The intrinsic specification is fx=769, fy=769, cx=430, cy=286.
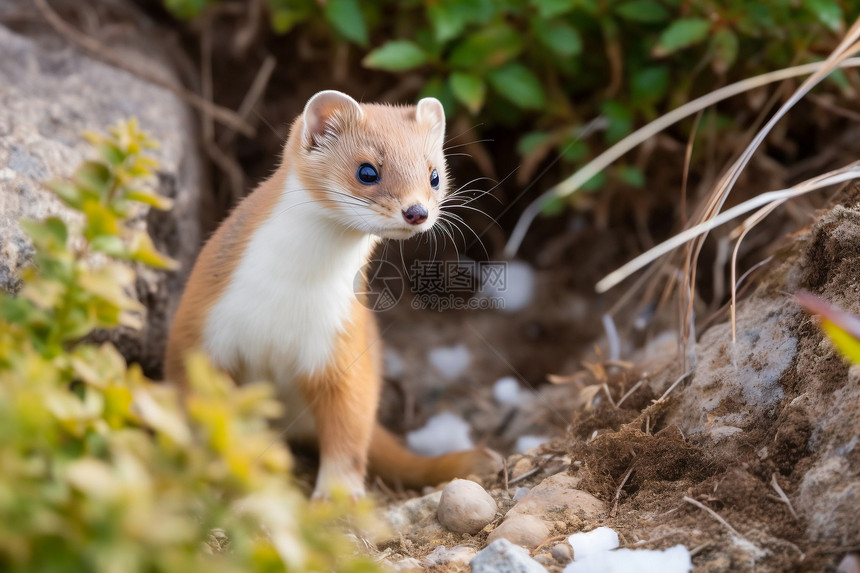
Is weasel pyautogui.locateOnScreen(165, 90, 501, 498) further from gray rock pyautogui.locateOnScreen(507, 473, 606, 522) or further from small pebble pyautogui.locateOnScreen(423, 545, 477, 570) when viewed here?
small pebble pyautogui.locateOnScreen(423, 545, 477, 570)

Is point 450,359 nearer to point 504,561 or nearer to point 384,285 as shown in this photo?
point 384,285

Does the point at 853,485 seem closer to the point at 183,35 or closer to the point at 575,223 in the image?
the point at 575,223

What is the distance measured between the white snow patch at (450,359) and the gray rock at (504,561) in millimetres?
2016

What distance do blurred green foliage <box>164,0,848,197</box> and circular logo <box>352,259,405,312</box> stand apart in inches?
36.3

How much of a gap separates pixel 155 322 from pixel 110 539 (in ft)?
6.93

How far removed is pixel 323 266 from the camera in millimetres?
2312

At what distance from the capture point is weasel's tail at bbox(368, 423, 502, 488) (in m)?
2.48

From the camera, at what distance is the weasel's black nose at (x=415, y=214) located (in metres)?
1.98

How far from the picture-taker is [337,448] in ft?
8.21

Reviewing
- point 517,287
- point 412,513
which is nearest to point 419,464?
point 412,513

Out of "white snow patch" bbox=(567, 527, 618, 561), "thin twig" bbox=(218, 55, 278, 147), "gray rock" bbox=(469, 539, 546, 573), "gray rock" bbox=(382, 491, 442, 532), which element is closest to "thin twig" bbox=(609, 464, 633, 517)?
"white snow patch" bbox=(567, 527, 618, 561)

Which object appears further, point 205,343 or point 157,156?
point 157,156

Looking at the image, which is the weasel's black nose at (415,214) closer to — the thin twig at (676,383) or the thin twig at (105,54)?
the thin twig at (676,383)

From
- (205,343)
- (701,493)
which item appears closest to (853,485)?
(701,493)
